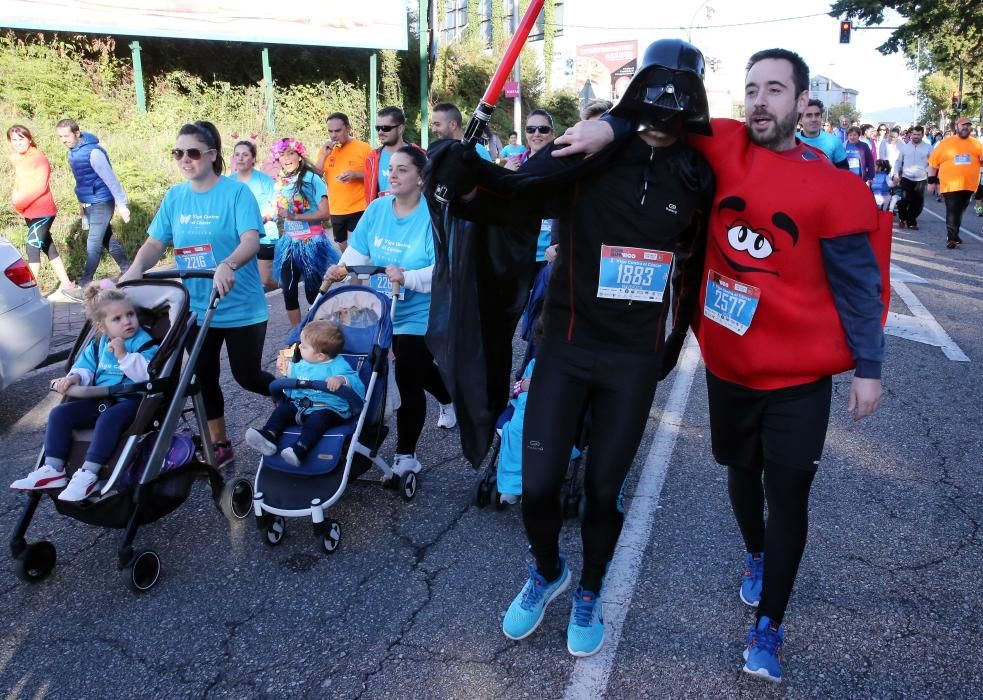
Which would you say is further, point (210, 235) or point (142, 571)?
point (210, 235)

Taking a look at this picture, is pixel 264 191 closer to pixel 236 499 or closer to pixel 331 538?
pixel 236 499

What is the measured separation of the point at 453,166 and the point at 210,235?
2393 mm

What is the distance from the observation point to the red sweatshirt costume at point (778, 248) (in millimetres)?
2406

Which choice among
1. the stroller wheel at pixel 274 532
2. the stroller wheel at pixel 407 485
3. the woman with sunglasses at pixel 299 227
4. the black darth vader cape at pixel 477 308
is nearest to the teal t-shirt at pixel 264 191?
the woman with sunglasses at pixel 299 227

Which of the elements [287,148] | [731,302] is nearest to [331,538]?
[731,302]

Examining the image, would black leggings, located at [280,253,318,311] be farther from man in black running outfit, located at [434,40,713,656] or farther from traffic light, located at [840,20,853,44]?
traffic light, located at [840,20,853,44]

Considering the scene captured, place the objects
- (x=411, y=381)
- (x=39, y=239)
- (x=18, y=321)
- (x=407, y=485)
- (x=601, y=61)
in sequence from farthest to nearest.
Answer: (x=601, y=61)
(x=39, y=239)
(x=18, y=321)
(x=411, y=381)
(x=407, y=485)

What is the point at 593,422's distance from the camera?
2814mm

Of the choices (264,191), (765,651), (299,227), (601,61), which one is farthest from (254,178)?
(601,61)

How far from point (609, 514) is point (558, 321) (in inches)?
29.1

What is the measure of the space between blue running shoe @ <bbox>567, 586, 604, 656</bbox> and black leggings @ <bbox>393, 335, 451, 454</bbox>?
1.67 metres

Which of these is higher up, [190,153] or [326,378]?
[190,153]

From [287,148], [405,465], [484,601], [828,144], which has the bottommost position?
[484,601]

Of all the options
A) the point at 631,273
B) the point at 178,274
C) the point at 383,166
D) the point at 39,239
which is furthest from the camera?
the point at 39,239
